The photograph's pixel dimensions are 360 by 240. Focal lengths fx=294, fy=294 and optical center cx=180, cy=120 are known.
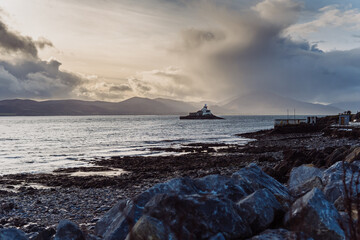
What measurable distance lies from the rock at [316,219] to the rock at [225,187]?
1394mm

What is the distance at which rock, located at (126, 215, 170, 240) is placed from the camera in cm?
410

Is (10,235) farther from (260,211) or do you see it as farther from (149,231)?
(260,211)

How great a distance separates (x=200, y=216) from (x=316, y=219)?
1864 mm

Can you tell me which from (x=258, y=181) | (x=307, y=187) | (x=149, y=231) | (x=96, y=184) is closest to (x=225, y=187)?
(x=258, y=181)

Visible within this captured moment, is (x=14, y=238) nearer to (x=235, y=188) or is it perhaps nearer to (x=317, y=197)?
(x=235, y=188)

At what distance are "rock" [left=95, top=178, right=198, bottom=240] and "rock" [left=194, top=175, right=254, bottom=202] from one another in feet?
0.83

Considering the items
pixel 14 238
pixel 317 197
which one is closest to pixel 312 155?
pixel 317 197

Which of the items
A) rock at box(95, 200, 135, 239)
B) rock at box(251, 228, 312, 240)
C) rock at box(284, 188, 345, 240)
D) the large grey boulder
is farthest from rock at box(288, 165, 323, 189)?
rock at box(95, 200, 135, 239)

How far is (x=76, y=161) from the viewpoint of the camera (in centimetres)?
2564

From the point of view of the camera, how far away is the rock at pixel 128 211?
17.4 feet

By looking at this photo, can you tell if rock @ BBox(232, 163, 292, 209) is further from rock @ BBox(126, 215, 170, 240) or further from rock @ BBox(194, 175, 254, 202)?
rock @ BBox(126, 215, 170, 240)

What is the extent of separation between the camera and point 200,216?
450 centimetres

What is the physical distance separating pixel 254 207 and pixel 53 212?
8349mm

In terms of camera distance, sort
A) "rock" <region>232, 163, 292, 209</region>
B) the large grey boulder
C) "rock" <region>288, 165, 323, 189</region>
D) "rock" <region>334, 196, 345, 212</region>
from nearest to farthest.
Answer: "rock" <region>334, 196, 345, 212</region> → "rock" <region>232, 163, 292, 209</region> → the large grey boulder → "rock" <region>288, 165, 323, 189</region>
